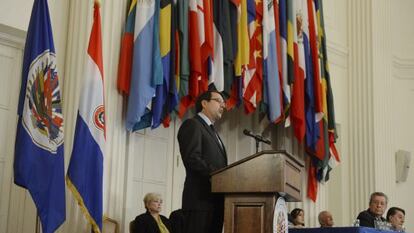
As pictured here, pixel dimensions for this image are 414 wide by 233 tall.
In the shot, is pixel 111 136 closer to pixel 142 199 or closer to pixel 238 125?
pixel 142 199

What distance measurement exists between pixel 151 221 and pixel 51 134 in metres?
1.62

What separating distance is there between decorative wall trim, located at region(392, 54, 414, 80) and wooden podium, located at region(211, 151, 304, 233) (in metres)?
7.77

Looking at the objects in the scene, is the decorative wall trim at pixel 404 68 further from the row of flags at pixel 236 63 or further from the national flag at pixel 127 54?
the national flag at pixel 127 54

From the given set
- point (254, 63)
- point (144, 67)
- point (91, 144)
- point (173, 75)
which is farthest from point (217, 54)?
point (91, 144)

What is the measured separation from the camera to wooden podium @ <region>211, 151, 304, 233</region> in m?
4.92

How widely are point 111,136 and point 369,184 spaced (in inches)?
196

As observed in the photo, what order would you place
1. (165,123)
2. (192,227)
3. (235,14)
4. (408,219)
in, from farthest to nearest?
(408,219)
(235,14)
(165,123)
(192,227)

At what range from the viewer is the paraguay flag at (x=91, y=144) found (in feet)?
19.5

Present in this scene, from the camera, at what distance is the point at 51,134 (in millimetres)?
5637

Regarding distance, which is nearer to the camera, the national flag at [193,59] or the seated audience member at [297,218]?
the national flag at [193,59]

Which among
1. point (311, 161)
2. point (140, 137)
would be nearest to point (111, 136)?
point (140, 137)

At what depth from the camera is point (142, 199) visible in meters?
7.75

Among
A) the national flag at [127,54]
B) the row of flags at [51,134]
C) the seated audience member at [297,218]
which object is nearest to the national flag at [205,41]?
the national flag at [127,54]

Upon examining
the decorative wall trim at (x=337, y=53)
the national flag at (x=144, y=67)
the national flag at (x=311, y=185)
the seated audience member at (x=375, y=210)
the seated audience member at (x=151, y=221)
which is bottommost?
the seated audience member at (x=151, y=221)
